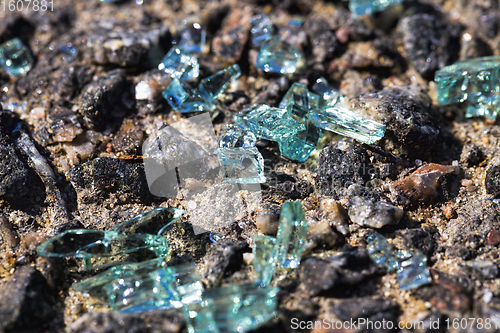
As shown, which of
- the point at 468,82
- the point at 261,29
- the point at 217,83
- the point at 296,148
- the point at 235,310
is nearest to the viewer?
the point at 235,310

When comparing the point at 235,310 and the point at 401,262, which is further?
the point at 401,262

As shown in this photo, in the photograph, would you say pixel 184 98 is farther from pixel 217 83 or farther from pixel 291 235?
pixel 291 235

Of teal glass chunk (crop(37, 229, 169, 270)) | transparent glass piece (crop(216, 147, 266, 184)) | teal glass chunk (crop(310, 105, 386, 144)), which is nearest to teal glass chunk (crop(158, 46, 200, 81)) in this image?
transparent glass piece (crop(216, 147, 266, 184))

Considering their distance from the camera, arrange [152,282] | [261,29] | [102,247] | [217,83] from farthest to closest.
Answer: [261,29] < [217,83] < [102,247] < [152,282]

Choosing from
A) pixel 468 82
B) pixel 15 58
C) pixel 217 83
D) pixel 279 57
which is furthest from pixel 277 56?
pixel 15 58

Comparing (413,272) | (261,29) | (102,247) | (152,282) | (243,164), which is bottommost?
(413,272)
